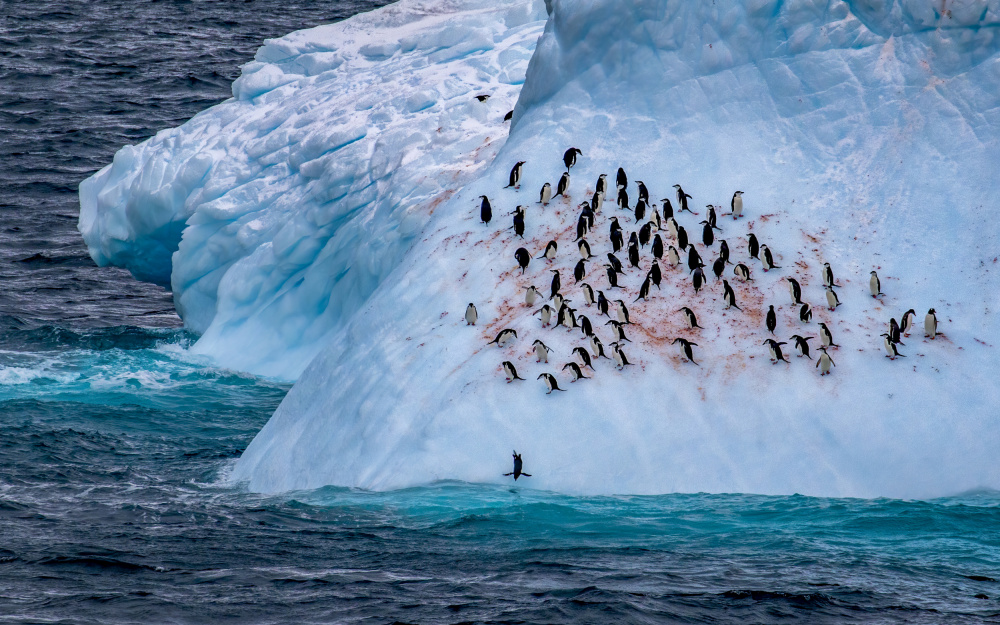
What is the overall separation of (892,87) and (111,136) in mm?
23894

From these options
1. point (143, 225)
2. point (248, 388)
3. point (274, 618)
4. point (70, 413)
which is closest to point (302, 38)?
point (143, 225)

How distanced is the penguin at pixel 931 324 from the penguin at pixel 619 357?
333 cm

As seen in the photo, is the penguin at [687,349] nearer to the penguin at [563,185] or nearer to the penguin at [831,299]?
the penguin at [831,299]

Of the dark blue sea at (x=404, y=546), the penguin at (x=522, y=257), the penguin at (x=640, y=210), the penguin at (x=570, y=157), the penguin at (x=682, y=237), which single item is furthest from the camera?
the penguin at (x=570, y=157)

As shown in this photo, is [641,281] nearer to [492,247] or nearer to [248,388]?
[492,247]

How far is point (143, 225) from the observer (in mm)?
Result: 22781

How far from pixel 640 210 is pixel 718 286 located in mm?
1469

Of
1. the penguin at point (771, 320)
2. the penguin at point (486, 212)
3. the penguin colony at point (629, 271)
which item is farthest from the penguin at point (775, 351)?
the penguin at point (486, 212)

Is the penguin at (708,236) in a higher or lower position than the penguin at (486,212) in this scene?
lower

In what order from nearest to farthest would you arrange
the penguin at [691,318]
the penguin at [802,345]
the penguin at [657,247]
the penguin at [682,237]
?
1. the penguin at [802,345]
2. the penguin at [691,318]
3. the penguin at [657,247]
4. the penguin at [682,237]

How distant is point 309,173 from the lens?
20.7m

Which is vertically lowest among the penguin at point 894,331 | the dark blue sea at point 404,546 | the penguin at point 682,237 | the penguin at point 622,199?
the dark blue sea at point 404,546

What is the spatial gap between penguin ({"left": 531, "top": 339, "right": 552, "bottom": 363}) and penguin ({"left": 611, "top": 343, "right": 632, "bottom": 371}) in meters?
0.72

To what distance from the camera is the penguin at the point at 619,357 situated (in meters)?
13.0
